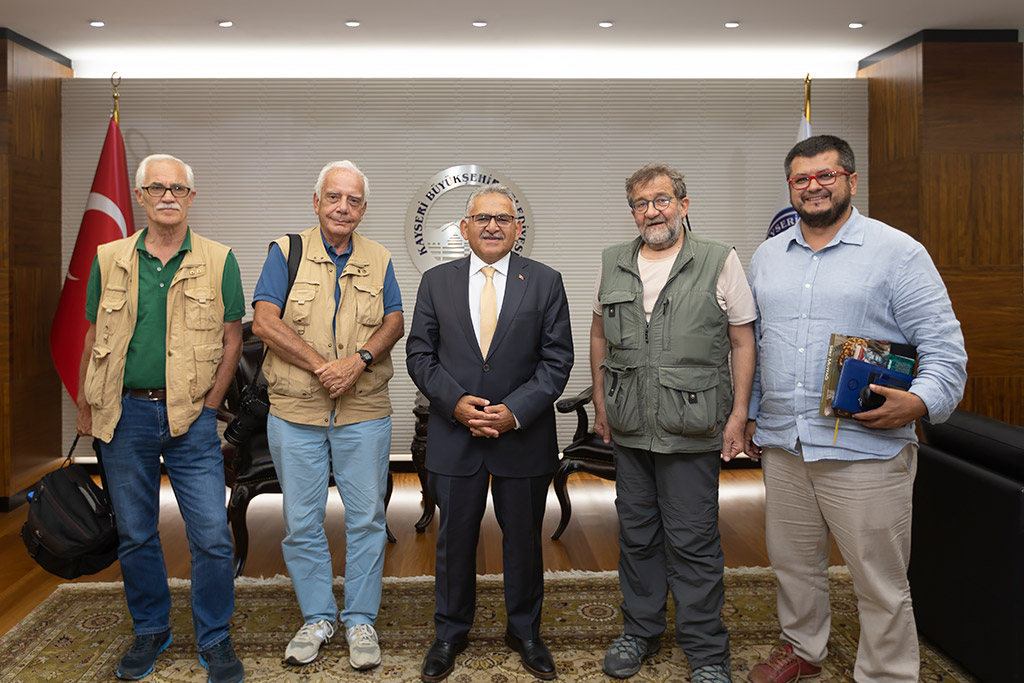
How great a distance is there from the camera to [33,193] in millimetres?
4930

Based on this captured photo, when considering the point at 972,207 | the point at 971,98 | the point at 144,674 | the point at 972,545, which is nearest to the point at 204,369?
the point at 144,674

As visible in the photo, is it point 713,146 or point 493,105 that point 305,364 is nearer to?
point 493,105

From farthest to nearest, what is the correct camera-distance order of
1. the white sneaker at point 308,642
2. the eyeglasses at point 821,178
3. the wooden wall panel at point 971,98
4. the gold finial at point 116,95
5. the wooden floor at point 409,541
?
the gold finial at point 116,95, the wooden wall panel at point 971,98, the wooden floor at point 409,541, the white sneaker at point 308,642, the eyeglasses at point 821,178

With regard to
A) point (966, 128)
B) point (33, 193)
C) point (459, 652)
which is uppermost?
point (966, 128)

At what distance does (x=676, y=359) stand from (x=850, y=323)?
538 mm

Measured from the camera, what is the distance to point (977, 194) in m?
4.86

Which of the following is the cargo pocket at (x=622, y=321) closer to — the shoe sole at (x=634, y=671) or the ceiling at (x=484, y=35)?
the shoe sole at (x=634, y=671)

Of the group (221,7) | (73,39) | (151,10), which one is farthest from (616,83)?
(73,39)

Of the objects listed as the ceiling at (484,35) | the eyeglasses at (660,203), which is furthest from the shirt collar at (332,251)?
the ceiling at (484,35)

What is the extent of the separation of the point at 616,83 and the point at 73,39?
3.71 m

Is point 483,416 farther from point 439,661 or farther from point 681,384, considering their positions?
point 439,661

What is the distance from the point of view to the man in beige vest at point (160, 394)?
252 centimetres

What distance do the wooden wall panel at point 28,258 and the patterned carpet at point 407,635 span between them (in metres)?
1.97

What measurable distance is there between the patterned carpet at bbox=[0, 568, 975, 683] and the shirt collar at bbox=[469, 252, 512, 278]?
140 cm
